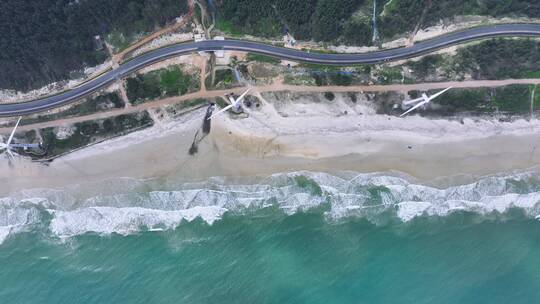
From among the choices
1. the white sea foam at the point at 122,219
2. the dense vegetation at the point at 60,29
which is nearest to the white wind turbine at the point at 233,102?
the white sea foam at the point at 122,219

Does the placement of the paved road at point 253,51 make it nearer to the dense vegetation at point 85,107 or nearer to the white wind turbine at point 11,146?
the dense vegetation at point 85,107

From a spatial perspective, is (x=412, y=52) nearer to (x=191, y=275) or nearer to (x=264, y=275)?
(x=264, y=275)

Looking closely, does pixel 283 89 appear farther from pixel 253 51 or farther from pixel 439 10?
pixel 439 10

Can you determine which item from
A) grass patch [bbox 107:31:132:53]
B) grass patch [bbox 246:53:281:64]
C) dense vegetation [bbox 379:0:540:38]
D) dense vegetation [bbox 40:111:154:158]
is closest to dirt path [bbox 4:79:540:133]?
dense vegetation [bbox 40:111:154:158]

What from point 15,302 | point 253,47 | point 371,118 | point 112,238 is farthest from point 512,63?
point 15,302

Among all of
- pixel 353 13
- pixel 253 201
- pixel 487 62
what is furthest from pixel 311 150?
pixel 487 62
